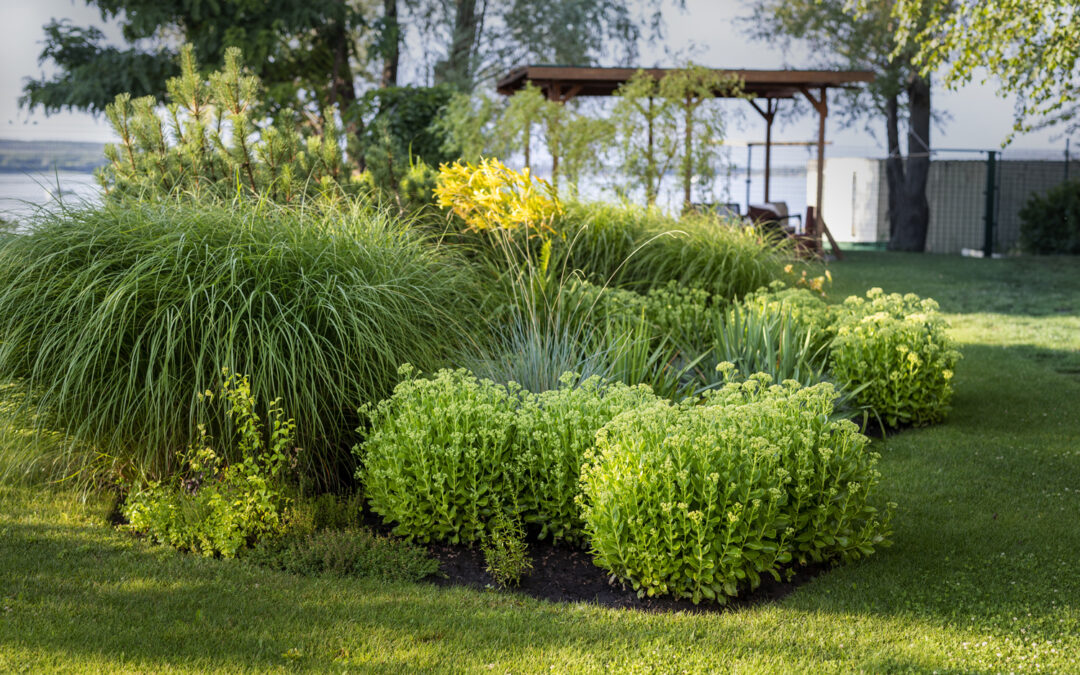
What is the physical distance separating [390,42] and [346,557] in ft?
44.9

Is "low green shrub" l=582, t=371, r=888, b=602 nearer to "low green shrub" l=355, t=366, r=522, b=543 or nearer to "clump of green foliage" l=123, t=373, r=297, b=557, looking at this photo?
"low green shrub" l=355, t=366, r=522, b=543

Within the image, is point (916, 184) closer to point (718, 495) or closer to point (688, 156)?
point (688, 156)

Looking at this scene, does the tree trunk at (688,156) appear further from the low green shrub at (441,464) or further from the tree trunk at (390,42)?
the low green shrub at (441,464)

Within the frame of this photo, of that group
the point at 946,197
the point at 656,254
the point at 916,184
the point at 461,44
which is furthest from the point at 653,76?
the point at 946,197

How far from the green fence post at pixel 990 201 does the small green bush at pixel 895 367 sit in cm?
1284

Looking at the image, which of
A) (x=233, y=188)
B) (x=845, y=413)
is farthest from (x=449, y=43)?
(x=845, y=413)

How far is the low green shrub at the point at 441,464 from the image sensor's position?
329 centimetres

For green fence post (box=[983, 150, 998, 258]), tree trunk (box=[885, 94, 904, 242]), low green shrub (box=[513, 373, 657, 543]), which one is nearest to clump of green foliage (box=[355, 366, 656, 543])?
low green shrub (box=[513, 373, 657, 543])

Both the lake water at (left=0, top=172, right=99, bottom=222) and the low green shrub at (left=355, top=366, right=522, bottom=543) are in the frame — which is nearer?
the low green shrub at (left=355, top=366, right=522, bottom=543)

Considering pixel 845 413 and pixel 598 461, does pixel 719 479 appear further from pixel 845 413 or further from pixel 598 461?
pixel 845 413

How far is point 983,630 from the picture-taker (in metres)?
2.73

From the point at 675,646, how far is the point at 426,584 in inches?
35.4

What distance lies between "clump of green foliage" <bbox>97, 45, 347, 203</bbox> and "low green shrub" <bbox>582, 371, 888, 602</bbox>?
9.60 ft

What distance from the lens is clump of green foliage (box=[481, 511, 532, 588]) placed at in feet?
10.2
